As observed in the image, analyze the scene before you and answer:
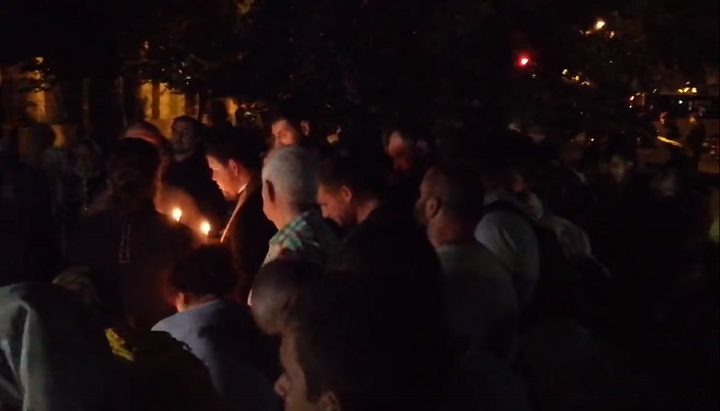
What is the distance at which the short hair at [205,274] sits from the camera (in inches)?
157

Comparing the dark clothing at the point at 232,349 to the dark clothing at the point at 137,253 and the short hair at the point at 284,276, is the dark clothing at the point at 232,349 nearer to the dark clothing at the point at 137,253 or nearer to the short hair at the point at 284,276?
the short hair at the point at 284,276

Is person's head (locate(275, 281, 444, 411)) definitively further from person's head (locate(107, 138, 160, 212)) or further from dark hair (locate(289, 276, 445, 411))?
person's head (locate(107, 138, 160, 212))

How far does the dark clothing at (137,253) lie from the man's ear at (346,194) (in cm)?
68

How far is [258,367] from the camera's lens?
3795 mm

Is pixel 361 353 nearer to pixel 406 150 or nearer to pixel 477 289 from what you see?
pixel 477 289

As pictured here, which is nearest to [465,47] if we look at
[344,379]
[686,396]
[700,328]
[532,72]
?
[532,72]

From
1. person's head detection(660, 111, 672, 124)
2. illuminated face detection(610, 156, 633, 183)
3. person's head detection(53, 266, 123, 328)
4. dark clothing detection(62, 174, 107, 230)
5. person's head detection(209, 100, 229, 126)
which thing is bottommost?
person's head detection(209, 100, 229, 126)

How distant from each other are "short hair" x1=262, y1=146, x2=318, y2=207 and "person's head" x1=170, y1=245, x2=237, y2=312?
947 mm

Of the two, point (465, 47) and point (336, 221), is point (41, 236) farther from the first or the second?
point (465, 47)

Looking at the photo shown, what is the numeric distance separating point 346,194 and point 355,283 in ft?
7.85

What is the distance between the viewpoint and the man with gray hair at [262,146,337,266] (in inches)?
182

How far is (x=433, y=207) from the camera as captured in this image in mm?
4320

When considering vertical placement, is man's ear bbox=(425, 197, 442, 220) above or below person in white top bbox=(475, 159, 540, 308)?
above

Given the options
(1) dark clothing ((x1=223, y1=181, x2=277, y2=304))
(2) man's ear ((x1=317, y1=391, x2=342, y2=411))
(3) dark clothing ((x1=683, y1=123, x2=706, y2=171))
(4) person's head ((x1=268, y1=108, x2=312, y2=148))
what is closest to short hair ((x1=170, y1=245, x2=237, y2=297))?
(1) dark clothing ((x1=223, y1=181, x2=277, y2=304))
